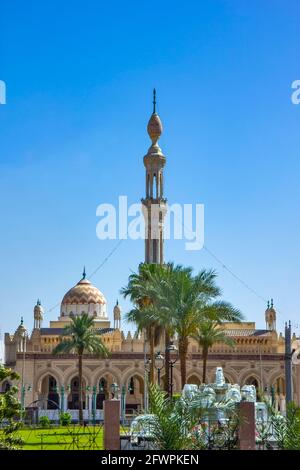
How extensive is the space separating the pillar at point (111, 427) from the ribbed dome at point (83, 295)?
51.7m

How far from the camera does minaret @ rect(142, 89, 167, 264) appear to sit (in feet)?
186

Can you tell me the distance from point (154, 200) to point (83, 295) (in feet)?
50.5

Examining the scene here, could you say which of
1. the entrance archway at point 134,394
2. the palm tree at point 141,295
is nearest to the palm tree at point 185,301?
the palm tree at point 141,295

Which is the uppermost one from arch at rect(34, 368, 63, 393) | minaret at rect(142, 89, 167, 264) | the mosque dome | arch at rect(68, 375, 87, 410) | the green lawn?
minaret at rect(142, 89, 167, 264)

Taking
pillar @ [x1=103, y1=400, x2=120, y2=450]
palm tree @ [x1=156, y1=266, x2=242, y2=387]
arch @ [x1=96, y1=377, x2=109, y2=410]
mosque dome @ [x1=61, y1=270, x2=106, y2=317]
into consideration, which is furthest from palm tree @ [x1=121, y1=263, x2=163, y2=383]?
mosque dome @ [x1=61, y1=270, x2=106, y2=317]

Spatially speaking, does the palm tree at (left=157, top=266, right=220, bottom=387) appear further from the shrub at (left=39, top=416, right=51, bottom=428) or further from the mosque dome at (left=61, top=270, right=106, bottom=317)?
the mosque dome at (left=61, top=270, right=106, bottom=317)

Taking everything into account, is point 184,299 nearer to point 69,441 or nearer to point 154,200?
point 69,441

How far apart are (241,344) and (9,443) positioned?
4292 centimetres

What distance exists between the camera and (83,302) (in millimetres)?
67875

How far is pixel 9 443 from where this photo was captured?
1781 cm
